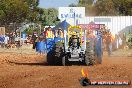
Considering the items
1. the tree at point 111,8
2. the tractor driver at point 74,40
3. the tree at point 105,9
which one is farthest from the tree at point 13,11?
the tractor driver at point 74,40

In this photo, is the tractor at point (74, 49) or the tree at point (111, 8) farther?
the tree at point (111, 8)

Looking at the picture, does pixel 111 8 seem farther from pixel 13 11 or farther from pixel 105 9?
pixel 13 11

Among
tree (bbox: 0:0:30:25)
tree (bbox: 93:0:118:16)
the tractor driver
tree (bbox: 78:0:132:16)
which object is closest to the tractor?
the tractor driver

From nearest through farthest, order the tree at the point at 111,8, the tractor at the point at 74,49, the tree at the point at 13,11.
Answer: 1. the tractor at the point at 74,49
2. the tree at the point at 13,11
3. the tree at the point at 111,8

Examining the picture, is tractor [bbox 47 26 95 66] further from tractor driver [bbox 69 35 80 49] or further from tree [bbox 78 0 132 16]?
tree [bbox 78 0 132 16]

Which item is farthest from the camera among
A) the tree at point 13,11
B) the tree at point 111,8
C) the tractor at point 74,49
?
the tree at point 111,8

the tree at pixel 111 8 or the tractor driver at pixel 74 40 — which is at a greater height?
the tree at pixel 111 8

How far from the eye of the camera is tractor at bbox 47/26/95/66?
24.6 metres

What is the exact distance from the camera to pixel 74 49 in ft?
80.9

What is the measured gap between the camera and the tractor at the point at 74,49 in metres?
24.6

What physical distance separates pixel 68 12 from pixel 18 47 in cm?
590

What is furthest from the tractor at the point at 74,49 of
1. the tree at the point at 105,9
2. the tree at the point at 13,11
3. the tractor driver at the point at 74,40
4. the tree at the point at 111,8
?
the tree at the point at 111,8

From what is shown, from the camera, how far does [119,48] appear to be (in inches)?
1842

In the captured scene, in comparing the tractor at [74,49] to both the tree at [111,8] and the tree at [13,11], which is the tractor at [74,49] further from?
the tree at [111,8]
